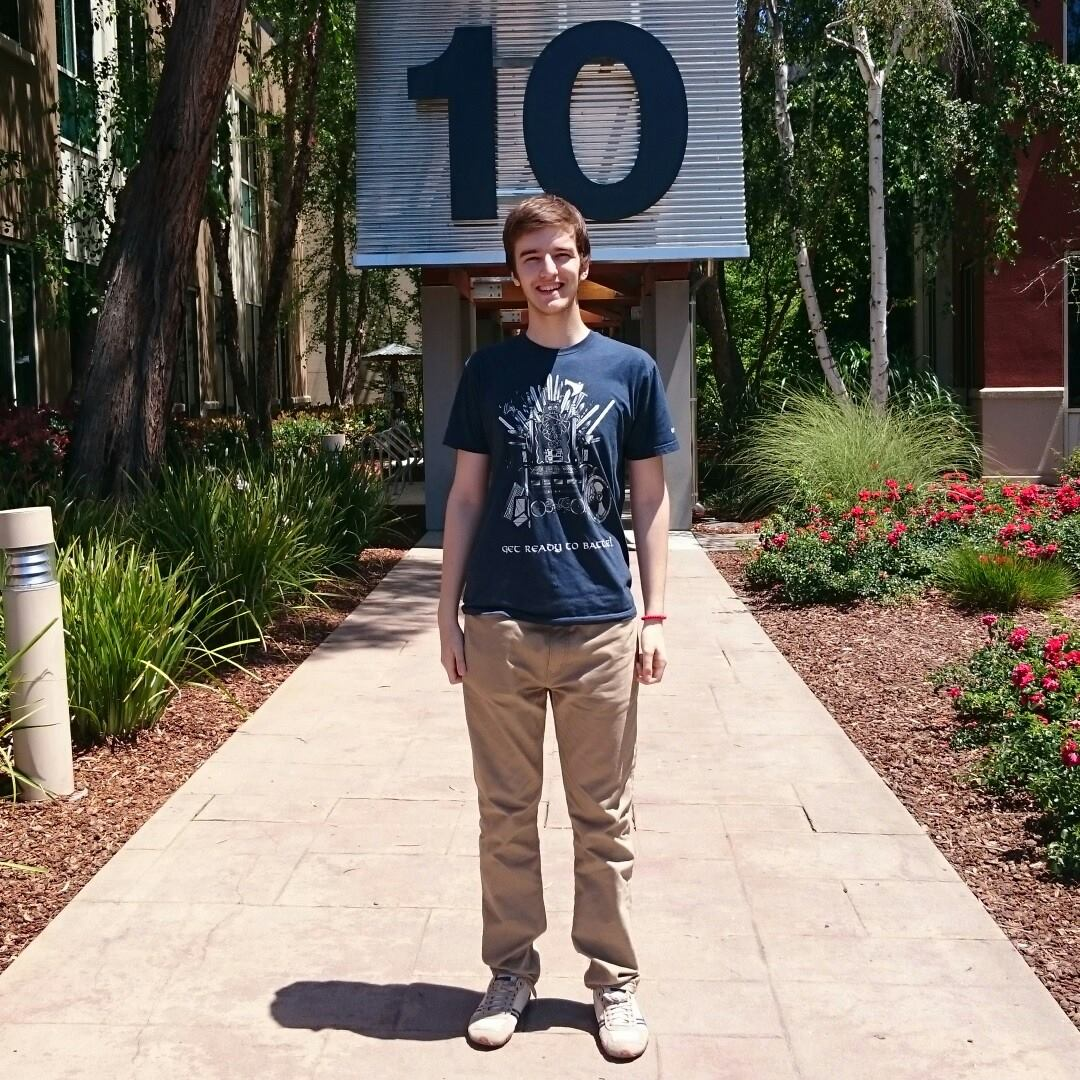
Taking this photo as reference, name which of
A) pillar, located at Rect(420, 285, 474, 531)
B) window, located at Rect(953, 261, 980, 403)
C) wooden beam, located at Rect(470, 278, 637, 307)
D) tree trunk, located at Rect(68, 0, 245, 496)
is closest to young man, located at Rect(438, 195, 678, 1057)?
tree trunk, located at Rect(68, 0, 245, 496)

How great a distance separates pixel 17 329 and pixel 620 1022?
1425 centimetres

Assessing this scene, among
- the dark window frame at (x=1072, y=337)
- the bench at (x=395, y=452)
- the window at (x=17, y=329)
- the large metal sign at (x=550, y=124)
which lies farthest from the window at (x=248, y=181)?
the dark window frame at (x=1072, y=337)

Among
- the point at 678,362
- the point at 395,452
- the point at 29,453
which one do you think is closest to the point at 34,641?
the point at 29,453

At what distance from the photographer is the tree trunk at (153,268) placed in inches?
393

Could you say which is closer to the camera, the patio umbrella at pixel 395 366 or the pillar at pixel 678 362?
the pillar at pixel 678 362

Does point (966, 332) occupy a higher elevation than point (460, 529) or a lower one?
higher

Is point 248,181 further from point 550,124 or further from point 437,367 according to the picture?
point 550,124

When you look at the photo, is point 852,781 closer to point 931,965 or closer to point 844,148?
point 931,965

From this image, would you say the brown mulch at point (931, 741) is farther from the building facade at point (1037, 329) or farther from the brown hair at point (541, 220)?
the building facade at point (1037, 329)

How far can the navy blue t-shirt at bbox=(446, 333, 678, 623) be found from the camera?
3488mm

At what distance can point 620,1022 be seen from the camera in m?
3.54

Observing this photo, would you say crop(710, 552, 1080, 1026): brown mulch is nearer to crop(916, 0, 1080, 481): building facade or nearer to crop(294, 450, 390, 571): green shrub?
crop(294, 450, 390, 571): green shrub

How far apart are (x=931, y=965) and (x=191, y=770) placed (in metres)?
3.34

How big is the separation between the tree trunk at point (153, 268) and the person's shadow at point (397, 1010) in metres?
6.66
